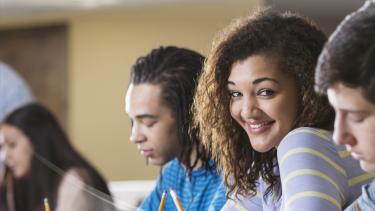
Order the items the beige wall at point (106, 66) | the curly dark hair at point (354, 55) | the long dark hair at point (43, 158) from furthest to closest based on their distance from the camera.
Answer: the beige wall at point (106, 66), the long dark hair at point (43, 158), the curly dark hair at point (354, 55)

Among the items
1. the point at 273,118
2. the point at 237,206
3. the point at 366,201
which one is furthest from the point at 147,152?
the point at 366,201

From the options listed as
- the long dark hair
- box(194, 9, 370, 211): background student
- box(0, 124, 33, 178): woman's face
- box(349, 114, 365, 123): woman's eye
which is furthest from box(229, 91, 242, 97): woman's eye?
box(0, 124, 33, 178): woman's face

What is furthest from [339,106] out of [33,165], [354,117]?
[33,165]

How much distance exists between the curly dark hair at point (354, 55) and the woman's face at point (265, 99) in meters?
0.17

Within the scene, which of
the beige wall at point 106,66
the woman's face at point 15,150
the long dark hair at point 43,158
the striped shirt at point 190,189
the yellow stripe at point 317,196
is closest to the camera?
the yellow stripe at point 317,196

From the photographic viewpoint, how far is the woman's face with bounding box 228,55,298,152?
783mm

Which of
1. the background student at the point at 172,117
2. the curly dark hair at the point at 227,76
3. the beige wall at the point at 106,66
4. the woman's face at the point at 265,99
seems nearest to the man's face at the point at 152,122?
A: the background student at the point at 172,117

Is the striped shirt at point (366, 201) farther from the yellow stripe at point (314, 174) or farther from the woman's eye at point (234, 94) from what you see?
the woman's eye at point (234, 94)

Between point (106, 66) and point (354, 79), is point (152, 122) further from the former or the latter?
point (106, 66)

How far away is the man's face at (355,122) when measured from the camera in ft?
1.91

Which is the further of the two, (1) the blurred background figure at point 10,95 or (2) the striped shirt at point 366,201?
(1) the blurred background figure at point 10,95

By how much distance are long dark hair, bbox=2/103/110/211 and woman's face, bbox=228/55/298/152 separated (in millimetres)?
693

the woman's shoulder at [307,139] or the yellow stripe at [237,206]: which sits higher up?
the woman's shoulder at [307,139]

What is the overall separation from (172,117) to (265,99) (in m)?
0.28
